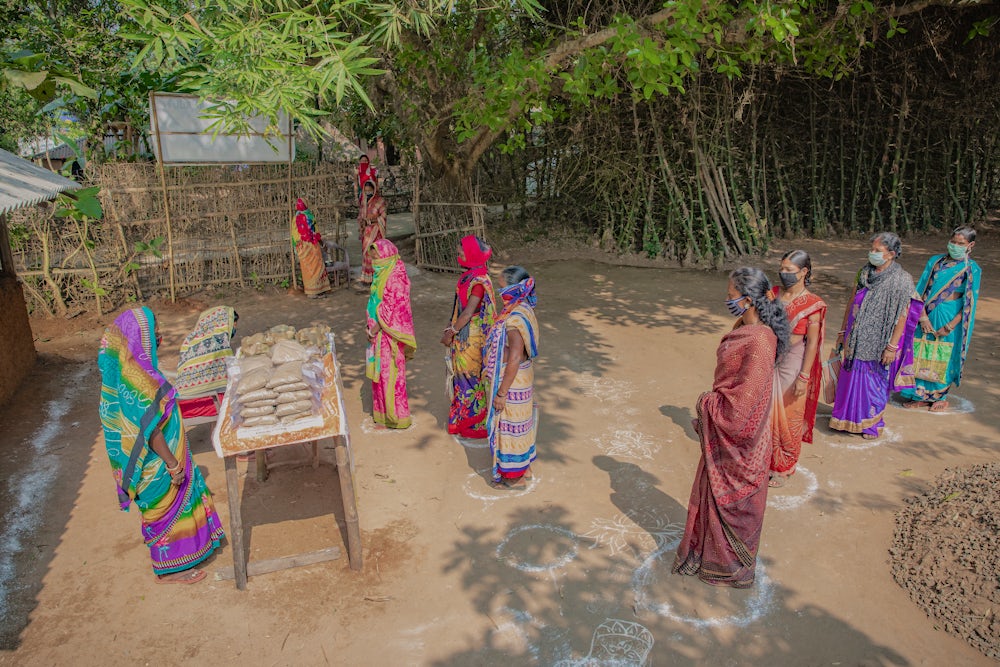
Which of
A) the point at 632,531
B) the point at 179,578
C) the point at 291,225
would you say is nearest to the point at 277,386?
the point at 179,578

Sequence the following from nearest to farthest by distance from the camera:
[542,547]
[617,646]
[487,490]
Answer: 1. [617,646]
2. [542,547]
3. [487,490]

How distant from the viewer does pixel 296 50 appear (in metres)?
4.84

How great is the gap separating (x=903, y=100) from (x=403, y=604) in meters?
12.0

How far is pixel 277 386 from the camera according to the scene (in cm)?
364

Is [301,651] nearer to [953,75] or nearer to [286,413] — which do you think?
[286,413]

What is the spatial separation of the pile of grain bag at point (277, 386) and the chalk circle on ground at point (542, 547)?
1.49m

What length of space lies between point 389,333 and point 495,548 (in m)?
1.93

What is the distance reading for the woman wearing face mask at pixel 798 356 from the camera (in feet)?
14.7

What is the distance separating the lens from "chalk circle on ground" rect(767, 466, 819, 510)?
4.59 metres

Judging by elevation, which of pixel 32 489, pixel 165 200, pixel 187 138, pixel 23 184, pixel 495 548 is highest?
pixel 187 138

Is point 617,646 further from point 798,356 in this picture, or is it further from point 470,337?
point 470,337

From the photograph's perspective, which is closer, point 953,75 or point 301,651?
point 301,651

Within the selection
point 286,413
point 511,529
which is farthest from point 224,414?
point 511,529

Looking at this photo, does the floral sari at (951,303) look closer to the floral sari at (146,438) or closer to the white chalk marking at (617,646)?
the white chalk marking at (617,646)
